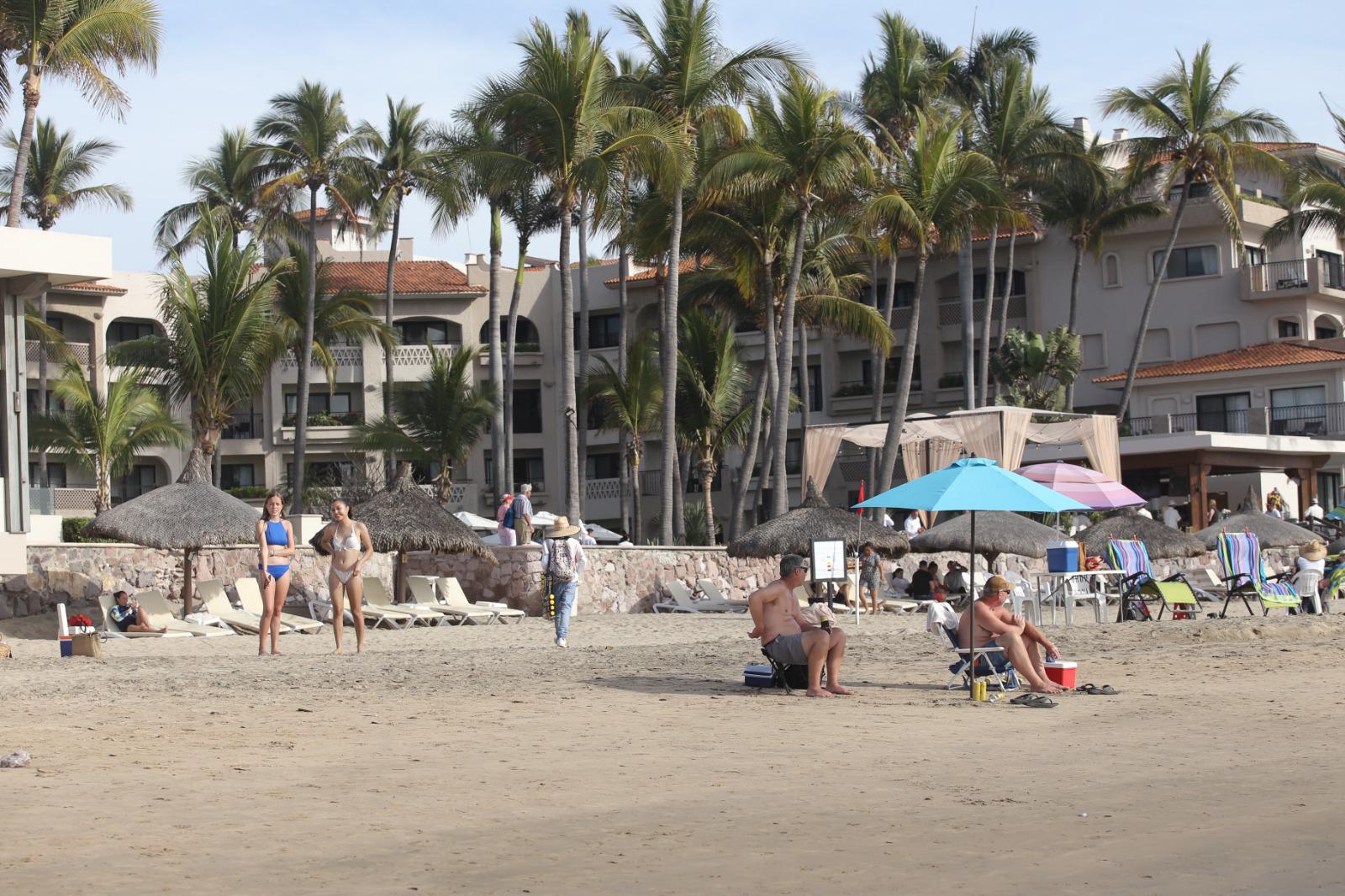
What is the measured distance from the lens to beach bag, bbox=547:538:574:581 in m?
17.0

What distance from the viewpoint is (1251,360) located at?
47625mm

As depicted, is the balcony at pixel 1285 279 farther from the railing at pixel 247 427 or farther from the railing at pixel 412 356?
the railing at pixel 247 427

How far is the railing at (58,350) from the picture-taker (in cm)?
4434

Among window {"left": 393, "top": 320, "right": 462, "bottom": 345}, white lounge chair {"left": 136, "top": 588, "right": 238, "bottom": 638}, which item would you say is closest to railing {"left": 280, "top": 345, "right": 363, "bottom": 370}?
window {"left": 393, "top": 320, "right": 462, "bottom": 345}

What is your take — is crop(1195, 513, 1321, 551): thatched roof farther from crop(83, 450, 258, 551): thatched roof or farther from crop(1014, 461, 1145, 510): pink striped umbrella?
crop(83, 450, 258, 551): thatched roof

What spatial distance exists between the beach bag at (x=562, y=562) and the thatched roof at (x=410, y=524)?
6577 millimetres

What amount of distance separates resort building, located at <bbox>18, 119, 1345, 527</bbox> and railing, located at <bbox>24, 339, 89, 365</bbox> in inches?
6.3

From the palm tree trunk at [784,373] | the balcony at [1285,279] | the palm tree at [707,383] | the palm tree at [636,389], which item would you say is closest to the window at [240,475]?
the palm tree at [636,389]

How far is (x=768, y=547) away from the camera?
24719 millimetres

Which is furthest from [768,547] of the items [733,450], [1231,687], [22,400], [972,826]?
[733,450]

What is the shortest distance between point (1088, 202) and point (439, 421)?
19583 mm

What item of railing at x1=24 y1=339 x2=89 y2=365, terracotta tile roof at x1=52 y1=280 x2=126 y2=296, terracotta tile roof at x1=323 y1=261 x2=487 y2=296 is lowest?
railing at x1=24 y1=339 x2=89 y2=365

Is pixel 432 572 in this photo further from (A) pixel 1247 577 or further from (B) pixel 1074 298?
(B) pixel 1074 298

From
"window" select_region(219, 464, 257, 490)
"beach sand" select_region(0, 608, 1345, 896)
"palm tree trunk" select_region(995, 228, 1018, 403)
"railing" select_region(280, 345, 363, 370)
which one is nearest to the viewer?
"beach sand" select_region(0, 608, 1345, 896)
